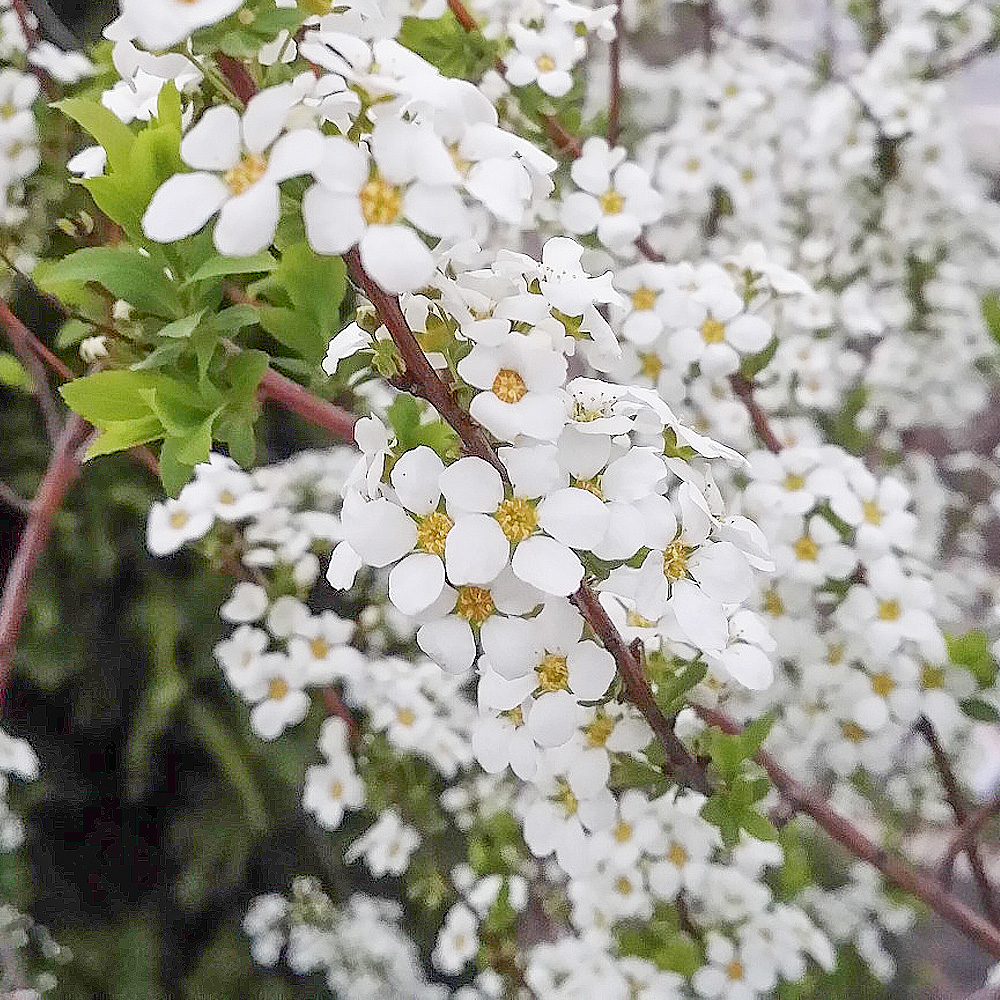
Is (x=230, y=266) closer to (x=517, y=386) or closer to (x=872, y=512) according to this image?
(x=517, y=386)

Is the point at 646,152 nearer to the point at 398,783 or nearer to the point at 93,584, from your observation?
the point at 398,783

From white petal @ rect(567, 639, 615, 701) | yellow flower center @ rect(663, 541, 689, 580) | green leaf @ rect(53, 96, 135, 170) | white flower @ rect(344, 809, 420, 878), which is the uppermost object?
green leaf @ rect(53, 96, 135, 170)

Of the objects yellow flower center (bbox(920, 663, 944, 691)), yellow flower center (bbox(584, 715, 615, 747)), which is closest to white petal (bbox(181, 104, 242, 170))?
yellow flower center (bbox(584, 715, 615, 747))

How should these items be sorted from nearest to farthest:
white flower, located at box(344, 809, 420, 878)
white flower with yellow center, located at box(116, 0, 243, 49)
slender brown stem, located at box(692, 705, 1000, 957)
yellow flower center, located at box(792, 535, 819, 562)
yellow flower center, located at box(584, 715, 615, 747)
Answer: white flower with yellow center, located at box(116, 0, 243, 49)
yellow flower center, located at box(584, 715, 615, 747)
slender brown stem, located at box(692, 705, 1000, 957)
yellow flower center, located at box(792, 535, 819, 562)
white flower, located at box(344, 809, 420, 878)

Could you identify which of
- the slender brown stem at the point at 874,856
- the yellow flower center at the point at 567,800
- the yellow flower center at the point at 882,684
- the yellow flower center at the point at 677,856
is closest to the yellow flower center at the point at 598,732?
the yellow flower center at the point at 567,800

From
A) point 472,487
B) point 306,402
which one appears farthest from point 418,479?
point 306,402

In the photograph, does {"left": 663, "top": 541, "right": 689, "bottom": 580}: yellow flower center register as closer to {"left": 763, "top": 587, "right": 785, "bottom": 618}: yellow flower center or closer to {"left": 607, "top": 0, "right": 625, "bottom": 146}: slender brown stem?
{"left": 763, "top": 587, "right": 785, "bottom": 618}: yellow flower center

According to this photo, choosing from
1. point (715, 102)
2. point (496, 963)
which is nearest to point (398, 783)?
point (496, 963)
